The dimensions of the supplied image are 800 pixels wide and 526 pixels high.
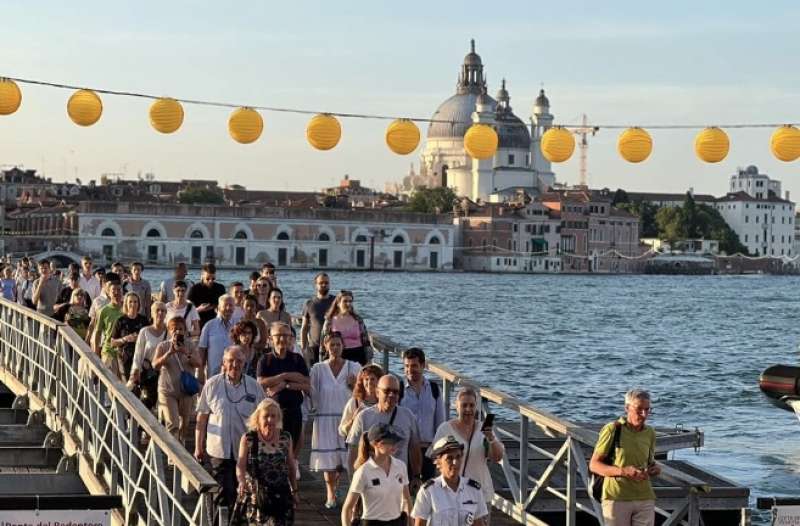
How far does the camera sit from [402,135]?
17.5 metres

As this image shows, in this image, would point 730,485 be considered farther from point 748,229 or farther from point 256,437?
point 748,229

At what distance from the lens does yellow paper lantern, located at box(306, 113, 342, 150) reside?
17.4 meters

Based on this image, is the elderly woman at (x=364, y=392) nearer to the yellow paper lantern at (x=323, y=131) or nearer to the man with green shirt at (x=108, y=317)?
the man with green shirt at (x=108, y=317)

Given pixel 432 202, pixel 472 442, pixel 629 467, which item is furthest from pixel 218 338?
pixel 432 202

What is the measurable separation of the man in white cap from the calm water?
10822 mm

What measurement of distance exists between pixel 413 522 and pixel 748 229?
533 ft

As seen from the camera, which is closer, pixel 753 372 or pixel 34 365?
pixel 34 365

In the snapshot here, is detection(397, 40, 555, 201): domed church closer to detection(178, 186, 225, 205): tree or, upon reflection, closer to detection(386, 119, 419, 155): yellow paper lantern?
detection(178, 186, 225, 205): tree

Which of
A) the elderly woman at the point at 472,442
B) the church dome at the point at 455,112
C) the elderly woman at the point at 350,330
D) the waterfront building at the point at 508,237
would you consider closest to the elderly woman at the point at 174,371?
the elderly woman at the point at 350,330

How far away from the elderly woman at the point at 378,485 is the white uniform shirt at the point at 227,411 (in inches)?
45.3

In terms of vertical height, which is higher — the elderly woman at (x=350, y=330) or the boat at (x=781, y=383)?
the elderly woman at (x=350, y=330)

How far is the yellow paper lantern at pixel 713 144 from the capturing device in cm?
1741

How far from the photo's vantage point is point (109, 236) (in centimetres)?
11181

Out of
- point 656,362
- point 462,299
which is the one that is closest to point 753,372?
point 656,362
